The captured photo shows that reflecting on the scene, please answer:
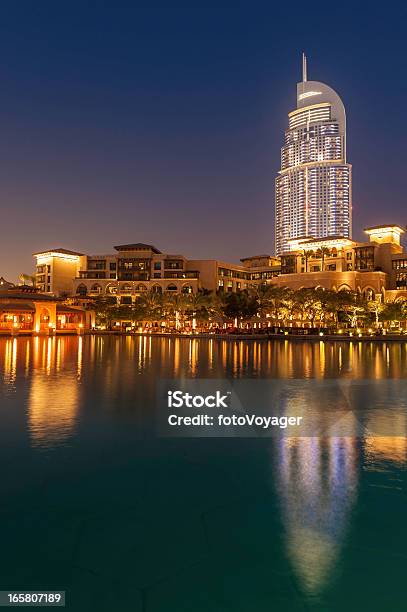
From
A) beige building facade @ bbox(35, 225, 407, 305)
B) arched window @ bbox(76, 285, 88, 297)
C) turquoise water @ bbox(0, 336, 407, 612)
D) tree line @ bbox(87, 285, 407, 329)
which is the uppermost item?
beige building facade @ bbox(35, 225, 407, 305)

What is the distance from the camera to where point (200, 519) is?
6102mm

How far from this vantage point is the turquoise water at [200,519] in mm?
4562

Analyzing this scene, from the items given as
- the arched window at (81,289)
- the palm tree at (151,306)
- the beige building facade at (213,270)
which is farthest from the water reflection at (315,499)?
the arched window at (81,289)

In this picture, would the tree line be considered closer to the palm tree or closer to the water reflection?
the palm tree

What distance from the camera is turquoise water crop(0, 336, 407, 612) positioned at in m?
4.56

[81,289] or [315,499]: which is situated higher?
[81,289]

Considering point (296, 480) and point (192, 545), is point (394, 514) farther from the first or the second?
point (192, 545)

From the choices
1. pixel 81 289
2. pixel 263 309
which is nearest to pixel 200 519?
pixel 263 309

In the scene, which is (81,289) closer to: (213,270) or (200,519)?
(213,270)

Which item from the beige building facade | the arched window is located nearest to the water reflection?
the beige building facade

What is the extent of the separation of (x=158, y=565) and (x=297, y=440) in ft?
18.2

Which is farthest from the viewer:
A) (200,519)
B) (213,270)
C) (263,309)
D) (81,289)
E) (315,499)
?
(81,289)

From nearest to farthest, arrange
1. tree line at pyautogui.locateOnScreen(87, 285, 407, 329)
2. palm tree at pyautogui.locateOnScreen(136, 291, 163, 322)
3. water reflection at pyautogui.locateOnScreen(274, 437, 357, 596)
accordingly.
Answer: water reflection at pyautogui.locateOnScreen(274, 437, 357, 596), tree line at pyautogui.locateOnScreen(87, 285, 407, 329), palm tree at pyautogui.locateOnScreen(136, 291, 163, 322)

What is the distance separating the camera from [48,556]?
5133 millimetres
